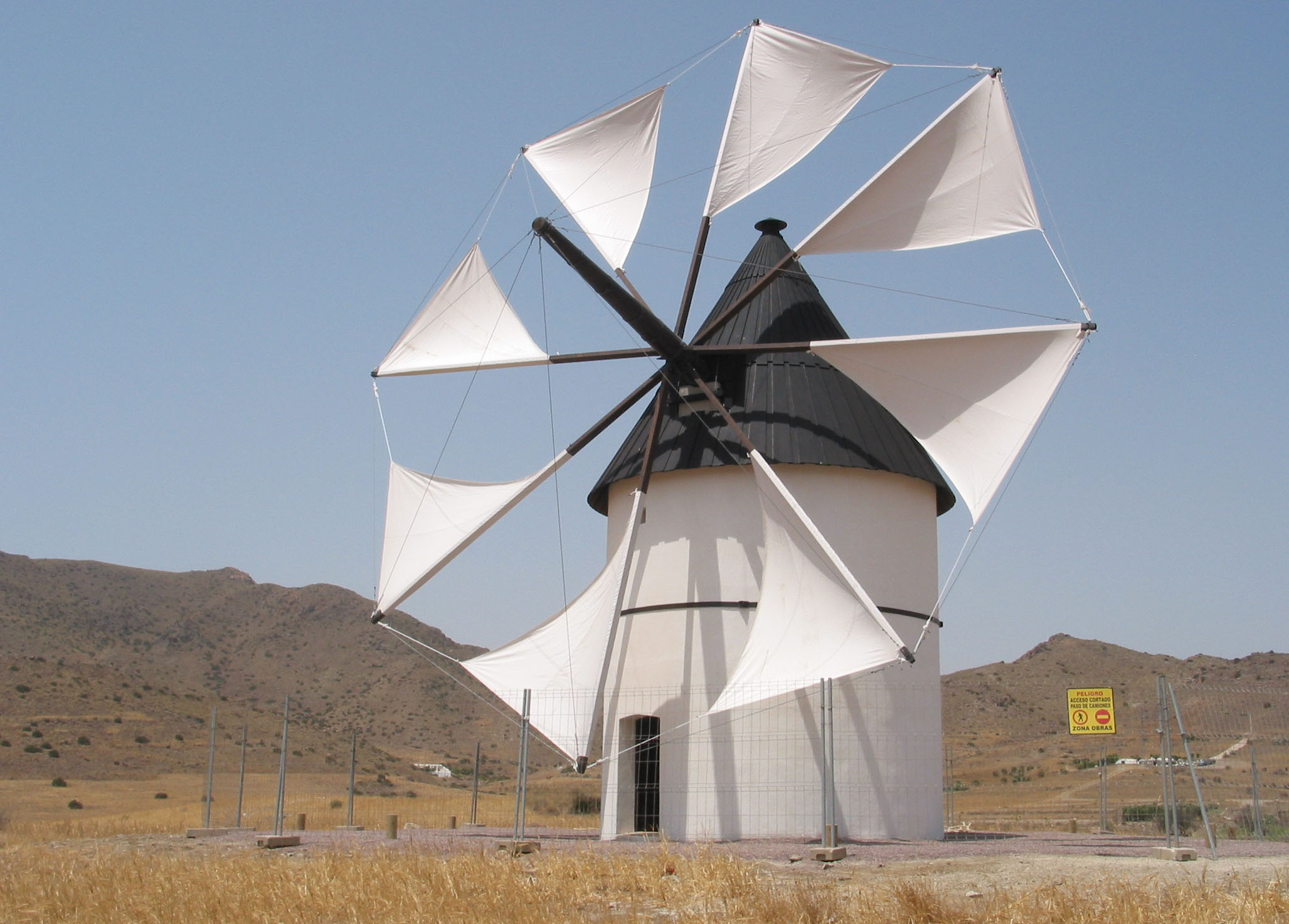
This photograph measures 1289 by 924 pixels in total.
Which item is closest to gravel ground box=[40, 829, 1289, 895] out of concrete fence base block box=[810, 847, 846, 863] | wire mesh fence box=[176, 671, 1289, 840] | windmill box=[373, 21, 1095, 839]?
concrete fence base block box=[810, 847, 846, 863]

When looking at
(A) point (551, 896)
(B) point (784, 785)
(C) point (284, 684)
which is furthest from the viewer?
(C) point (284, 684)

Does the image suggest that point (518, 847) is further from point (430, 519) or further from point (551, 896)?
point (430, 519)

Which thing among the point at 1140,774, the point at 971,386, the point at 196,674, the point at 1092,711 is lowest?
the point at 1140,774

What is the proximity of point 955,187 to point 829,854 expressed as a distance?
8.79 meters

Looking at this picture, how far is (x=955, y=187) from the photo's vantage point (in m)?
16.0

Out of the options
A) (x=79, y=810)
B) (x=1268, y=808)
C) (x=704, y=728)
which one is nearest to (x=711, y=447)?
(x=704, y=728)

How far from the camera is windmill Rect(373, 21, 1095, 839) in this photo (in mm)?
15258

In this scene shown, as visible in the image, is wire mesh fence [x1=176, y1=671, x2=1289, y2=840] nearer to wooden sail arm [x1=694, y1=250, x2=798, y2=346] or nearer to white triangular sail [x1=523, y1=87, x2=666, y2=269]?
wooden sail arm [x1=694, y1=250, x2=798, y2=346]

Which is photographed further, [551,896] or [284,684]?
[284,684]

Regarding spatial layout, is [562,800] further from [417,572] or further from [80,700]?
[417,572]

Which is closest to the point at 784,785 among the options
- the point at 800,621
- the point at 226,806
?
the point at 800,621

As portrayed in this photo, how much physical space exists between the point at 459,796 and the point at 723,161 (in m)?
25.9

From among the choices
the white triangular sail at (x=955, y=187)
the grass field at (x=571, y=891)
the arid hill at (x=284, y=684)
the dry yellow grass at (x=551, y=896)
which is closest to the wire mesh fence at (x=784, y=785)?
the grass field at (x=571, y=891)

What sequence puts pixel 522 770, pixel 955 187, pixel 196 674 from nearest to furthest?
pixel 522 770
pixel 955 187
pixel 196 674
